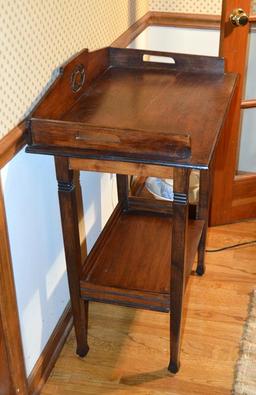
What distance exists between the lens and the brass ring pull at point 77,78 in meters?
1.66

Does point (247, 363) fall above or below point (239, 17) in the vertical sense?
below

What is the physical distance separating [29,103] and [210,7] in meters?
1.45

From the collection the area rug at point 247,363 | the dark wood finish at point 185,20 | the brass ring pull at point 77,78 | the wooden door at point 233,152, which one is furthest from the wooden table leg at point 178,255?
the dark wood finish at point 185,20

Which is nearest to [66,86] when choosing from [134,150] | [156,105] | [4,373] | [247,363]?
[156,105]

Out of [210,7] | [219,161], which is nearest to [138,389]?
[219,161]

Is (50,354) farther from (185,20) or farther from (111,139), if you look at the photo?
(185,20)

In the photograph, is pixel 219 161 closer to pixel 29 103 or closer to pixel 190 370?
pixel 190 370

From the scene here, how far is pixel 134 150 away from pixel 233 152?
3.68 ft

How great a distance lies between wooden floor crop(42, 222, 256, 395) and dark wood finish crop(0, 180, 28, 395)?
0.22 meters

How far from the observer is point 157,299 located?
5.41ft

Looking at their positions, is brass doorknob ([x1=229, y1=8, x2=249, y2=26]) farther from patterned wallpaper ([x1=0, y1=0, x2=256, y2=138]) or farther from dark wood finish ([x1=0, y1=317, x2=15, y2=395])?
dark wood finish ([x1=0, y1=317, x2=15, y2=395])

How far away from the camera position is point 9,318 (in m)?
1.45

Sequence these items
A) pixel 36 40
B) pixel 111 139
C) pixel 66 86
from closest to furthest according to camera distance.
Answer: pixel 111 139 < pixel 36 40 < pixel 66 86

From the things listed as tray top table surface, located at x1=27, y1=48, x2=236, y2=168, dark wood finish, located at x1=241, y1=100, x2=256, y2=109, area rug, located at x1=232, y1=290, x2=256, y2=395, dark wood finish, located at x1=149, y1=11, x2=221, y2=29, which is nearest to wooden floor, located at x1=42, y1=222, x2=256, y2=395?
area rug, located at x1=232, y1=290, x2=256, y2=395
